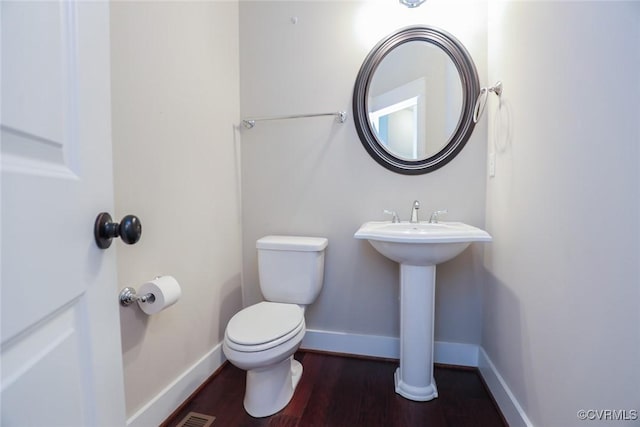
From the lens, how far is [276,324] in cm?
128

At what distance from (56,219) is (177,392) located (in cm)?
128

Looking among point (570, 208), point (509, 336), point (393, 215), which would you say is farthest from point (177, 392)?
point (570, 208)

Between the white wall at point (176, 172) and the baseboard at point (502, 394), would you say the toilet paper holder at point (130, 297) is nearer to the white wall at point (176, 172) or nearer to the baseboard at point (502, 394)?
the white wall at point (176, 172)

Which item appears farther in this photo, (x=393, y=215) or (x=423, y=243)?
(x=393, y=215)

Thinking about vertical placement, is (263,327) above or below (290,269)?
below

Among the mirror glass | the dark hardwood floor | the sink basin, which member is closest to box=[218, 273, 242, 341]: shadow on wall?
the dark hardwood floor

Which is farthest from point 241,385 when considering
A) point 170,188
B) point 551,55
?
point 551,55

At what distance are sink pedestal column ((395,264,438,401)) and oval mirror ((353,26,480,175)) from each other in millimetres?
624

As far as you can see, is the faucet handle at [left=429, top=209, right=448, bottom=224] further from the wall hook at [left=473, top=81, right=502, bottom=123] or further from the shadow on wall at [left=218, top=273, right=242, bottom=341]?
the shadow on wall at [left=218, top=273, right=242, bottom=341]

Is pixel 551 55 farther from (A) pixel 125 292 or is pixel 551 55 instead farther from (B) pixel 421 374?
(A) pixel 125 292

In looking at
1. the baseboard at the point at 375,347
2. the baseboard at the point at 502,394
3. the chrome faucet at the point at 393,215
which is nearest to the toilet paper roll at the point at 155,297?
the baseboard at the point at 375,347

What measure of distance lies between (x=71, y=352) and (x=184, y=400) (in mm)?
1200

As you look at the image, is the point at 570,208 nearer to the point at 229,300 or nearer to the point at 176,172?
the point at 176,172

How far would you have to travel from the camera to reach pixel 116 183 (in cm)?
103
